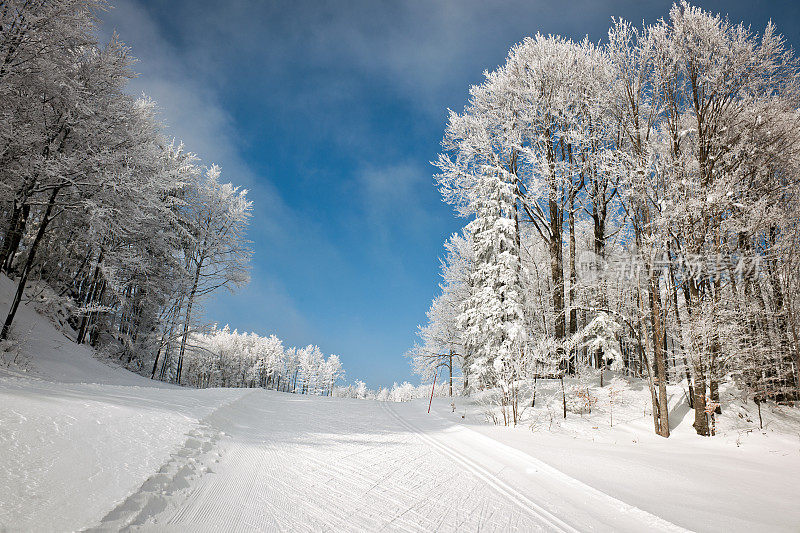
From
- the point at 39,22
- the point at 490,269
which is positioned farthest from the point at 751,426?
the point at 39,22

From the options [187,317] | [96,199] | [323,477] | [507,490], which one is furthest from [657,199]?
[187,317]

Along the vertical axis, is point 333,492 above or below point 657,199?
below

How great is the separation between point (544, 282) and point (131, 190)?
1829cm

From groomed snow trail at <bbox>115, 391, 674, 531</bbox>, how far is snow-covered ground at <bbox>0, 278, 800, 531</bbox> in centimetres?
2

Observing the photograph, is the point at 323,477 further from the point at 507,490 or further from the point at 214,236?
the point at 214,236

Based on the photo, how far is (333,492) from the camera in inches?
133

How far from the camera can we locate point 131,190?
37.3 feet

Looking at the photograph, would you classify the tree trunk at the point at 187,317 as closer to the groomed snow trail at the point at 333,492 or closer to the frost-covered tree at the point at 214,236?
the frost-covered tree at the point at 214,236

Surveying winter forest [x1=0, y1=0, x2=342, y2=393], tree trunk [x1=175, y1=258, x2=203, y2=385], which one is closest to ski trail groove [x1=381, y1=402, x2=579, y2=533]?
winter forest [x1=0, y1=0, x2=342, y2=393]

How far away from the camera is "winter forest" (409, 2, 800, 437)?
961 cm

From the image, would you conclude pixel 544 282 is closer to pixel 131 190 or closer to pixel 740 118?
pixel 740 118

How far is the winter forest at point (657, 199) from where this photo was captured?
9609 millimetres

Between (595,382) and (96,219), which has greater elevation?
(96,219)

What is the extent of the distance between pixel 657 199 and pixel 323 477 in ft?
36.1
